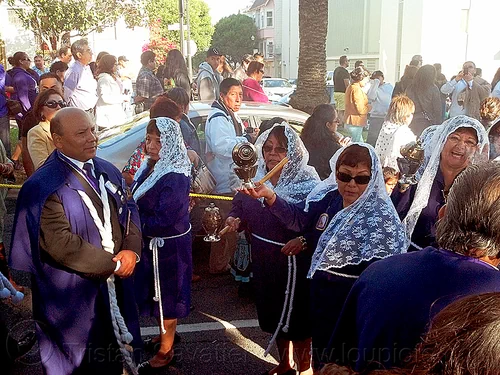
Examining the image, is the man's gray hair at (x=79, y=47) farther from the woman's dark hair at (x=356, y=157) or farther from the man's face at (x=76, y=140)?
the woman's dark hair at (x=356, y=157)

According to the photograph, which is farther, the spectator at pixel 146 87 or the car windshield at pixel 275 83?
the car windshield at pixel 275 83

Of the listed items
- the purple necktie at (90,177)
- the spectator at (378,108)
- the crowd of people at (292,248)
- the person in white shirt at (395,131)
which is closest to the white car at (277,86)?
the spectator at (378,108)

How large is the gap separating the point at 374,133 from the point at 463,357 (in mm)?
8948

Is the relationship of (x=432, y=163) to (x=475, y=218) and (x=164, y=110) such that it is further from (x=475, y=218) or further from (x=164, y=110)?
(x=164, y=110)

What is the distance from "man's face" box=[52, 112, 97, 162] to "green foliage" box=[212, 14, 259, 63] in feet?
198

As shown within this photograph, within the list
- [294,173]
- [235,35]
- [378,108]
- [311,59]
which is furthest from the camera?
[235,35]

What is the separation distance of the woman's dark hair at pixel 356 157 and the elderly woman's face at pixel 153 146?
1464 mm

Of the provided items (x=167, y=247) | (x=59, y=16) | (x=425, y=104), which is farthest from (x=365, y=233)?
(x=59, y=16)

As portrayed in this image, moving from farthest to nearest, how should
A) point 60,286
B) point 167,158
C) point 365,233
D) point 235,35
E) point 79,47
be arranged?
point 235,35 → point 79,47 → point 167,158 → point 60,286 → point 365,233

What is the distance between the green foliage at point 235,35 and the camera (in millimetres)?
62500

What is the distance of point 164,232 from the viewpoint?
3869 mm

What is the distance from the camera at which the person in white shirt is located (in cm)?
566

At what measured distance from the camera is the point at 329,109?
17.5ft

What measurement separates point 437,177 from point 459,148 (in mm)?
235
